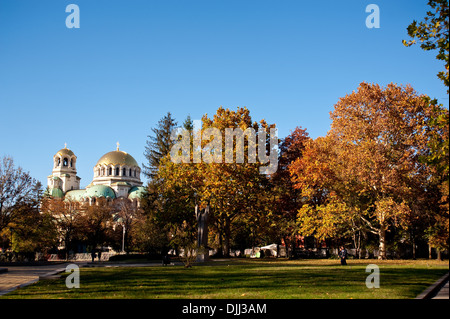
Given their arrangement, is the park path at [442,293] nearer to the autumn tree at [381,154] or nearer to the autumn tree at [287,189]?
the autumn tree at [381,154]

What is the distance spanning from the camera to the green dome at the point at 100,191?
110356 millimetres

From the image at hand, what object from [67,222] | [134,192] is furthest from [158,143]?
[134,192]

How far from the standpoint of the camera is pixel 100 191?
364 ft

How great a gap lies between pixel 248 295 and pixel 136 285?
417cm

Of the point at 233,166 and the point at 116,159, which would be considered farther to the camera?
the point at 116,159

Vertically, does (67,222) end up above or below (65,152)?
below

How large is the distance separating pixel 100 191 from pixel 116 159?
11109 millimetres

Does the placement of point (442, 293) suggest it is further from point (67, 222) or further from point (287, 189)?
point (67, 222)

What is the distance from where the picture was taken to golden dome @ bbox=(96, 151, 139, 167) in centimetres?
11831

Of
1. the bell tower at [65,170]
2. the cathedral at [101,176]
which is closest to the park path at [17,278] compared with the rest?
the cathedral at [101,176]

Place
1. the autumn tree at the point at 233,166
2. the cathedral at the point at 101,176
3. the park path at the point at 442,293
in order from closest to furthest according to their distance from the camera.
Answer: the park path at the point at 442,293 < the autumn tree at the point at 233,166 < the cathedral at the point at 101,176

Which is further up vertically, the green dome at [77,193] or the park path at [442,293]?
the green dome at [77,193]

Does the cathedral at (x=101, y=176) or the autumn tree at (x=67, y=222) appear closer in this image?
the autumn tree at (x=67, y=222)
